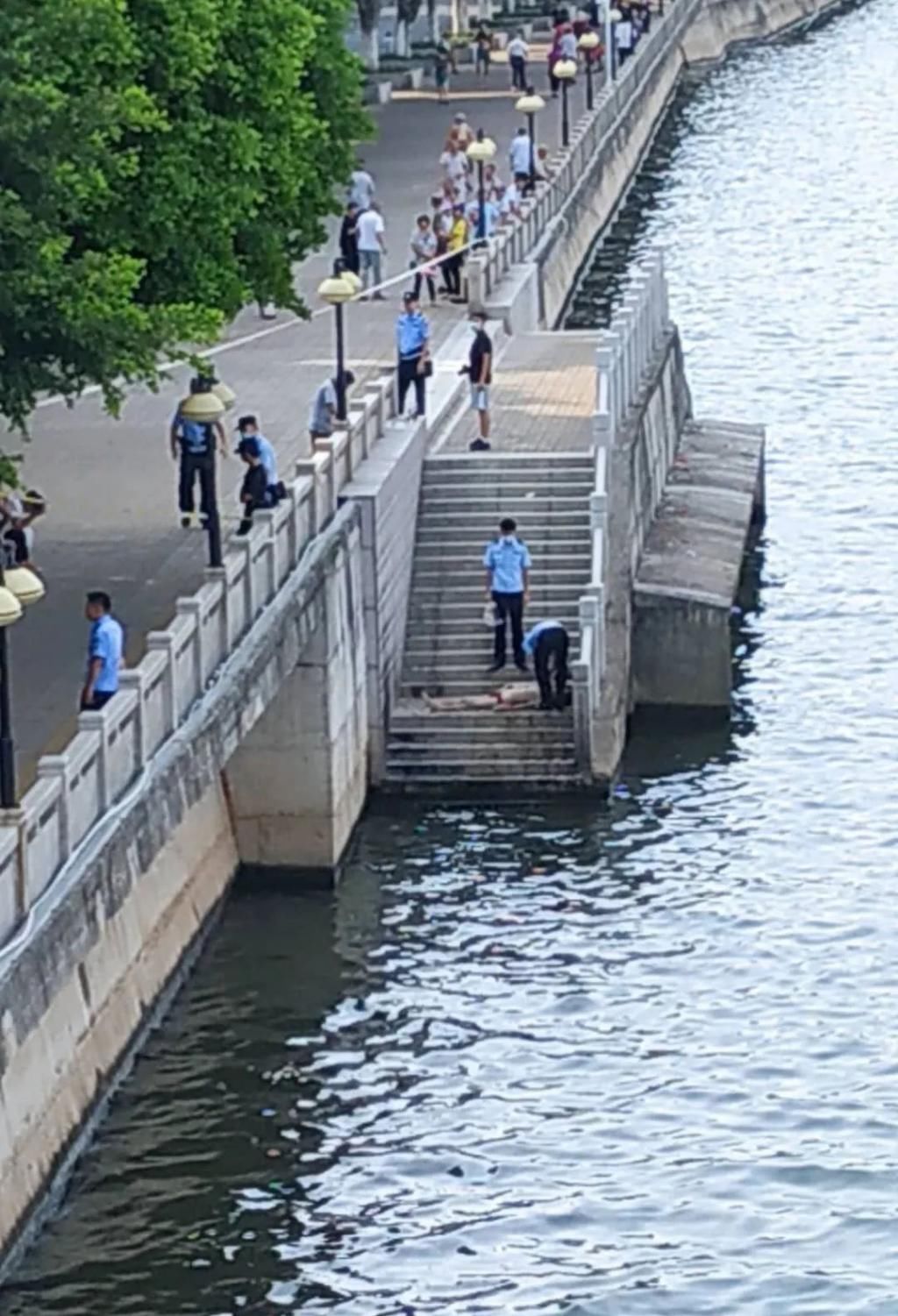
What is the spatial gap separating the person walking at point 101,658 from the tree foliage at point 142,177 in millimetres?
2755

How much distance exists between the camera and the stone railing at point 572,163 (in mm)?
57906

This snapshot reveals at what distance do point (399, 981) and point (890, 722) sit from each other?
34.5 ft

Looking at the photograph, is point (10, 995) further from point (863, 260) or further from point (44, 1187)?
point (863, 260)

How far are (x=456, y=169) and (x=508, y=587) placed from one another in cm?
2384

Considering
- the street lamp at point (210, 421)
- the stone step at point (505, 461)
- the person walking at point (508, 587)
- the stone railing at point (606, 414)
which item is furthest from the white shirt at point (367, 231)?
the street lamp at point (210, 421)

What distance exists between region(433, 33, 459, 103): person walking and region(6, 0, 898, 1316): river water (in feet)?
A: 140

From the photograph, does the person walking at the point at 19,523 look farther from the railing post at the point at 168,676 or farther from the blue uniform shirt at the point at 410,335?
the blue uniform shirt at the point at 410,335

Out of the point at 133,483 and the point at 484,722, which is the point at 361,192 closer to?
the point at 133,483

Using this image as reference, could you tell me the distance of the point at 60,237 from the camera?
33938mm

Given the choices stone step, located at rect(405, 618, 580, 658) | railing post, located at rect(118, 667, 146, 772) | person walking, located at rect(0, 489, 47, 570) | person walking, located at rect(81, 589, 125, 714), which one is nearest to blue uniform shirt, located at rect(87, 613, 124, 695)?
person walking, located at rect(81, 589, 125, 714)

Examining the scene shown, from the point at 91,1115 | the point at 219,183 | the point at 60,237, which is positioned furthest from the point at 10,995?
the point at 219,183

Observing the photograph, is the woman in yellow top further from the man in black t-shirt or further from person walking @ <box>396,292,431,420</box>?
person walking @ <box>396,292,431,420</box>

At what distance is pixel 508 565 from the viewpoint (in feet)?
138

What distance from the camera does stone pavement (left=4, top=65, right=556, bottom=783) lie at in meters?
36.0
